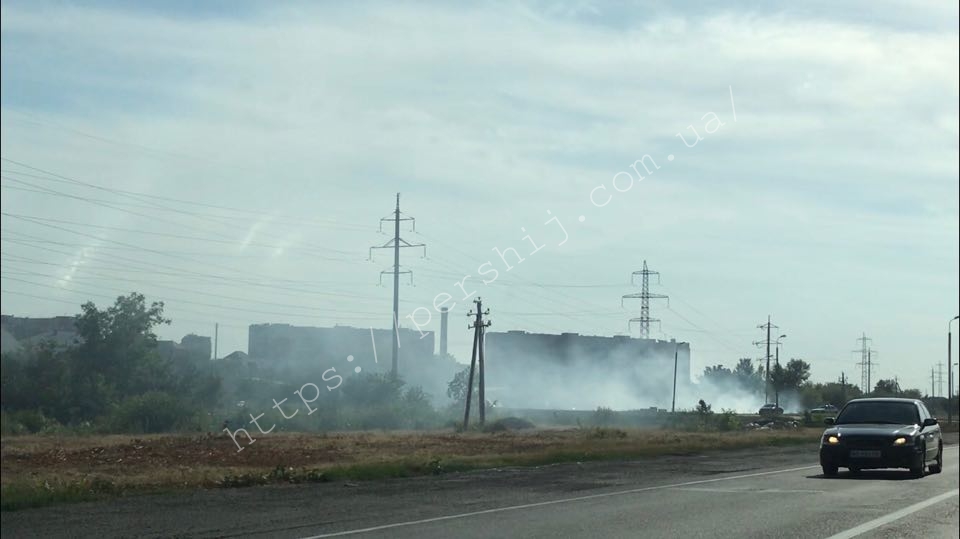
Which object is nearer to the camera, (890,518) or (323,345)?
(890,518)

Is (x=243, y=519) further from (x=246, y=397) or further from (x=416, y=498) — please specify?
(x=246, y=397)

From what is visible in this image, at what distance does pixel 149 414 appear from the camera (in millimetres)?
13984

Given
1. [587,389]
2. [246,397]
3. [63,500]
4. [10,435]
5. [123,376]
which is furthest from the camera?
[587,389]

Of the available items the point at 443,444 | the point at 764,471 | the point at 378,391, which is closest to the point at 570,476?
the point at 764,471

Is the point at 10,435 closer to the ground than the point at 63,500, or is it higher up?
higher up

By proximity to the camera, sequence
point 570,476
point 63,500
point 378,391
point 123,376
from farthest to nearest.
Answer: point 378,391 < point 570,476 < point 63,500 < point 123,376

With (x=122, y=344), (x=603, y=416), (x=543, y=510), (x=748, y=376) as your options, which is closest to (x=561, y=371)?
(x=603, y=416)

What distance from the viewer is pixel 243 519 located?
14766 mm

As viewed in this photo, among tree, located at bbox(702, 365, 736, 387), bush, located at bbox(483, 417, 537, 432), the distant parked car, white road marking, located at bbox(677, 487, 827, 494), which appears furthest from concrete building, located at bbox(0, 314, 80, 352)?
bush, located at bbox(483, 417, 537, 432)

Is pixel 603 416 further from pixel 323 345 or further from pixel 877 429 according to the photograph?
pixel 877 429

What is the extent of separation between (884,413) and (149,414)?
13323mm

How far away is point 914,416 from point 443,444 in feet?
101

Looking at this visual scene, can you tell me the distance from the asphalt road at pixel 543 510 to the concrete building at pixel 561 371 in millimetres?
88796

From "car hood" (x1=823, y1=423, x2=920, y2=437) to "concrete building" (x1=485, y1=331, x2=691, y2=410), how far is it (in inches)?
3471
